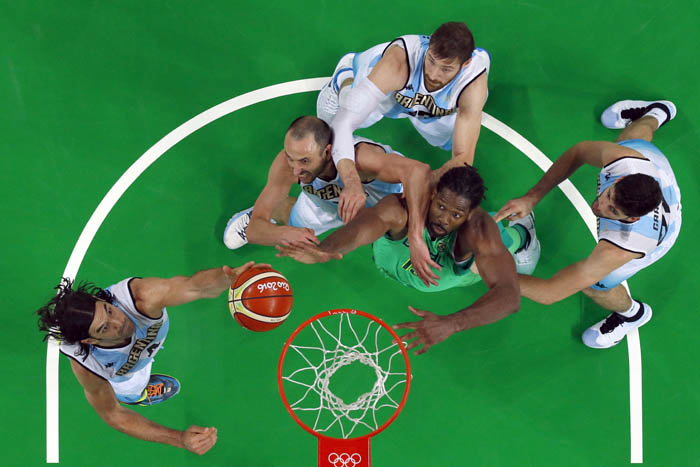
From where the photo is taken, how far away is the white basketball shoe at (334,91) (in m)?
4.85

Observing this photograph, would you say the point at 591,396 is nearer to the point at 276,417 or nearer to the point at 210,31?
the point at 276,417

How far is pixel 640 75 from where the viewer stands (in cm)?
543

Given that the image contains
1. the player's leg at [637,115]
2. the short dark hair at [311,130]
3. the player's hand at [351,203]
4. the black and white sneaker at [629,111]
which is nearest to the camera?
the player's hand at [351,203]

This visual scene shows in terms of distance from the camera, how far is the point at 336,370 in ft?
16.3

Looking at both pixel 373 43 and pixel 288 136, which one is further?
pixel 373 43

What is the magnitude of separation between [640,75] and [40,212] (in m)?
5.97

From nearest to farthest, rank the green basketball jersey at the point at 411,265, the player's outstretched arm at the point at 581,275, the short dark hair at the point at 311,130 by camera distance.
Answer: the short dark hair at the point at 311,130 < the green basketball jersey at the point at 411,265 < the player's outstretched arm at the point at 581,275

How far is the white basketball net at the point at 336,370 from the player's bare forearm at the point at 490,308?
144cm

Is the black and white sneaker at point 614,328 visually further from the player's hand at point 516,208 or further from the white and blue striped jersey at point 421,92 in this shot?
the white and blue striped jersey at point 421,92

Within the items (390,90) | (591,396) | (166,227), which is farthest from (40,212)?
(591,396)

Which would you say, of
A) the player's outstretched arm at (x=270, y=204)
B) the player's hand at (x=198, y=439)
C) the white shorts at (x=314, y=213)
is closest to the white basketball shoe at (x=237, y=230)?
the white shorts at (x=314, y=213)

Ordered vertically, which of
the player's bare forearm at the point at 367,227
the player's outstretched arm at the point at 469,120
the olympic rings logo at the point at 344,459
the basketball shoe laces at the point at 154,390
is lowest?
the olympic rings logo at the point at 344,459

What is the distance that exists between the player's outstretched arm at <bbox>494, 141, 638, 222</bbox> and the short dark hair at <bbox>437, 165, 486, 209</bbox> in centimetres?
88

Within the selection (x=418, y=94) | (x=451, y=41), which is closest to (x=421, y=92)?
(x=418, y=94)
